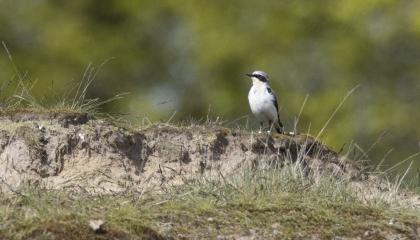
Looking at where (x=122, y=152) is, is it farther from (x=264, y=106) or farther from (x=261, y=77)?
(x=261, y=77)

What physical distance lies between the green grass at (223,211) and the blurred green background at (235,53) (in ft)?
51.0

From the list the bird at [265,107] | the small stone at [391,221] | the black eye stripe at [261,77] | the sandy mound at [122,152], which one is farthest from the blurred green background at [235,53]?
the small stone at [391,221]

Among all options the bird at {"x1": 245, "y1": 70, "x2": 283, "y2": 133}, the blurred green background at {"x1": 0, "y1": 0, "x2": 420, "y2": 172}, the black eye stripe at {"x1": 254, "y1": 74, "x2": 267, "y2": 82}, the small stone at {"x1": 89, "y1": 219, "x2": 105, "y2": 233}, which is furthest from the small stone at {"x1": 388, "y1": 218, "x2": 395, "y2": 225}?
the blurred green background at {"x1": 0, "y1": 0, "x2": 420, "y2": 172}

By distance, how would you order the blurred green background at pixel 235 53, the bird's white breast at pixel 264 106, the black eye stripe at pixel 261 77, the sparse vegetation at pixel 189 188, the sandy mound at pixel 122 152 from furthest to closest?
the blurred green background at pixel 235 53, the black eye stripe at pixel 261 77, the bird's white breast at pixel 264 106, the sandy mound at pixel 122 152, the sparse vegetation at pixel 189 188

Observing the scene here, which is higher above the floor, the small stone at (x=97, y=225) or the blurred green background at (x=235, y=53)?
the small stone at (x=97, y=225)

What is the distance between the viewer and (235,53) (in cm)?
2738

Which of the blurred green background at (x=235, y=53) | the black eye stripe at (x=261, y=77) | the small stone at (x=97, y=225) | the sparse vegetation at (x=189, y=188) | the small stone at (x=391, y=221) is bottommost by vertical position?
the blurred green background at (x=235, y=53)

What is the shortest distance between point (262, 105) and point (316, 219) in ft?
20.8

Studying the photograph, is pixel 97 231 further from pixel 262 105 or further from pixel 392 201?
pixel 262 105

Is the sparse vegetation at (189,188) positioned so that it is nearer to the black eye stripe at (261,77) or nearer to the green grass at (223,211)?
the green grass at (223,211)

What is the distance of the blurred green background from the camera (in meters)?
26.9

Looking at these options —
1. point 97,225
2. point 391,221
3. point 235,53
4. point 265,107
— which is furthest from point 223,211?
point 235,53

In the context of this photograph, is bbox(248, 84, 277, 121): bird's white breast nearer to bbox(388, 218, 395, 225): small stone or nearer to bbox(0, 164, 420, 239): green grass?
bbox(0, 164, 420, 239): green grass

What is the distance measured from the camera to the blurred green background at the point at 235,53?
2686cm
